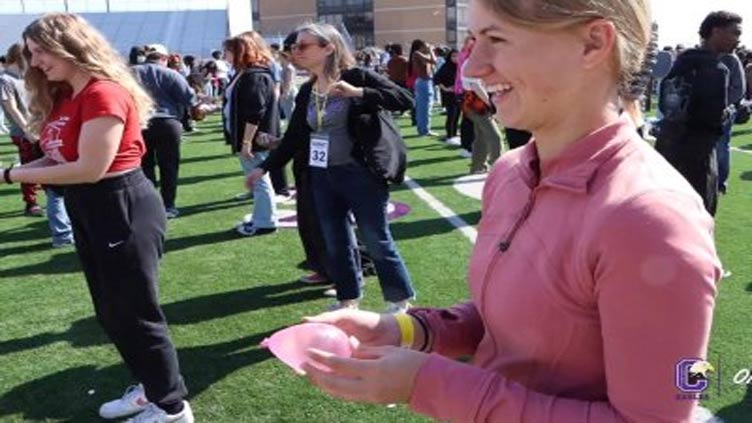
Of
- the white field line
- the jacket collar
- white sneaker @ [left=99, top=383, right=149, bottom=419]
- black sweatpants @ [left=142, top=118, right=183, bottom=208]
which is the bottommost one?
the white field line

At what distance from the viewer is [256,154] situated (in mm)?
7324

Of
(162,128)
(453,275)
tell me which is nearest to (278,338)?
(453,275)

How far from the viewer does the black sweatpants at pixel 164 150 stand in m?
7.77

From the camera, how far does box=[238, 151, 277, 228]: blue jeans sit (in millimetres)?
7012

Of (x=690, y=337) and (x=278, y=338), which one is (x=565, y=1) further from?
(x=278, y=338)

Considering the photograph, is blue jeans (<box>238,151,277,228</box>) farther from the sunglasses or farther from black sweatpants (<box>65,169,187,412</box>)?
black sweatpants (<box>65,169,187,412</box>)

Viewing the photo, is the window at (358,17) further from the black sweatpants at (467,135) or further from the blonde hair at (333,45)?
the blonde hair at (333,45)

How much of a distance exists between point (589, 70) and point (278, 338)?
2.55 feet

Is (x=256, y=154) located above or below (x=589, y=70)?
below

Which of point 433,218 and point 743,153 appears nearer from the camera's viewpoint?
point 433,218

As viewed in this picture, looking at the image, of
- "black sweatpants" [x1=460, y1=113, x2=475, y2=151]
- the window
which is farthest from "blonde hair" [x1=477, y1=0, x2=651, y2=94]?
the window

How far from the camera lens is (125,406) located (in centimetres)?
362

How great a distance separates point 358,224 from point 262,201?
9.35 ft

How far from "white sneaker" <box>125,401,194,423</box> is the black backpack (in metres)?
3.73
